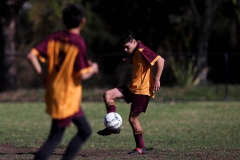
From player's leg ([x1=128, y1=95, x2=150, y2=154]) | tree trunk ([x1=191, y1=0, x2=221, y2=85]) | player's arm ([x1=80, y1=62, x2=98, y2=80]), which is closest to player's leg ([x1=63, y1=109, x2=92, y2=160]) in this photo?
player's arm ([x1=80, y1=62, x2=98, y2=80])

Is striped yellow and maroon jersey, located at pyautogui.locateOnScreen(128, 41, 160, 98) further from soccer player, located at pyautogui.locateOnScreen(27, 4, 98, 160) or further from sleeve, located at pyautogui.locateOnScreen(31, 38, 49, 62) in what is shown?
sleeve, located at pyautogui.locateOnScreen(31, 38, 49, 62)

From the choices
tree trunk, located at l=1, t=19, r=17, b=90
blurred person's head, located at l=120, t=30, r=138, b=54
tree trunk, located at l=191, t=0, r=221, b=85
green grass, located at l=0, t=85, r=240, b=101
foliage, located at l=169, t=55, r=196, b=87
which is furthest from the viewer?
tree trunk, located at l=191, t=0, r=221, b=85

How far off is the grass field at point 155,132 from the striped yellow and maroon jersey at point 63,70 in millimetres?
2314

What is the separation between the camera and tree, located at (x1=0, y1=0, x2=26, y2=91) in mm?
23578

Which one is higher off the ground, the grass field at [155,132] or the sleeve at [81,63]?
the sleeve at [81,63]

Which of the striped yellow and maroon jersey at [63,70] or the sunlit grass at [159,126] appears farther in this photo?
the sunlit grass at [159,126]

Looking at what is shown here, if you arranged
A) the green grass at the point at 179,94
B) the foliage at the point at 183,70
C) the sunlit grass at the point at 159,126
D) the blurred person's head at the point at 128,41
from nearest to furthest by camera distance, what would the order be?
the blurred person's head at the point at 128,41, the sunlit grass at the point at 159,126, the green grass at the point at 179,94, the foliage at the point at 183,70

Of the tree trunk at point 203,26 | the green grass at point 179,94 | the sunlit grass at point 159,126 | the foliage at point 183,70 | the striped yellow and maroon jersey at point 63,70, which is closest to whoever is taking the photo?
the striped yellow and maroon jersey at point 63,70

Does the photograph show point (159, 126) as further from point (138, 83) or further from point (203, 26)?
point (203, 26)

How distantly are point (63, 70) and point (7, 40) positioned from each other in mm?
19179

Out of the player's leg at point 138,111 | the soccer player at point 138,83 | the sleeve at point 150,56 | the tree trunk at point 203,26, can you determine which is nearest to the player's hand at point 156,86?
the soccer player at point 138,83

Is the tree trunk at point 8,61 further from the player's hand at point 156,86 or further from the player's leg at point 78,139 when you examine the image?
the player's leg at point 78,139

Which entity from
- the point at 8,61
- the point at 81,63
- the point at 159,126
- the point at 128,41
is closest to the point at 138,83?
the point at 128,41

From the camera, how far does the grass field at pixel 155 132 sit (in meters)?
9.06
